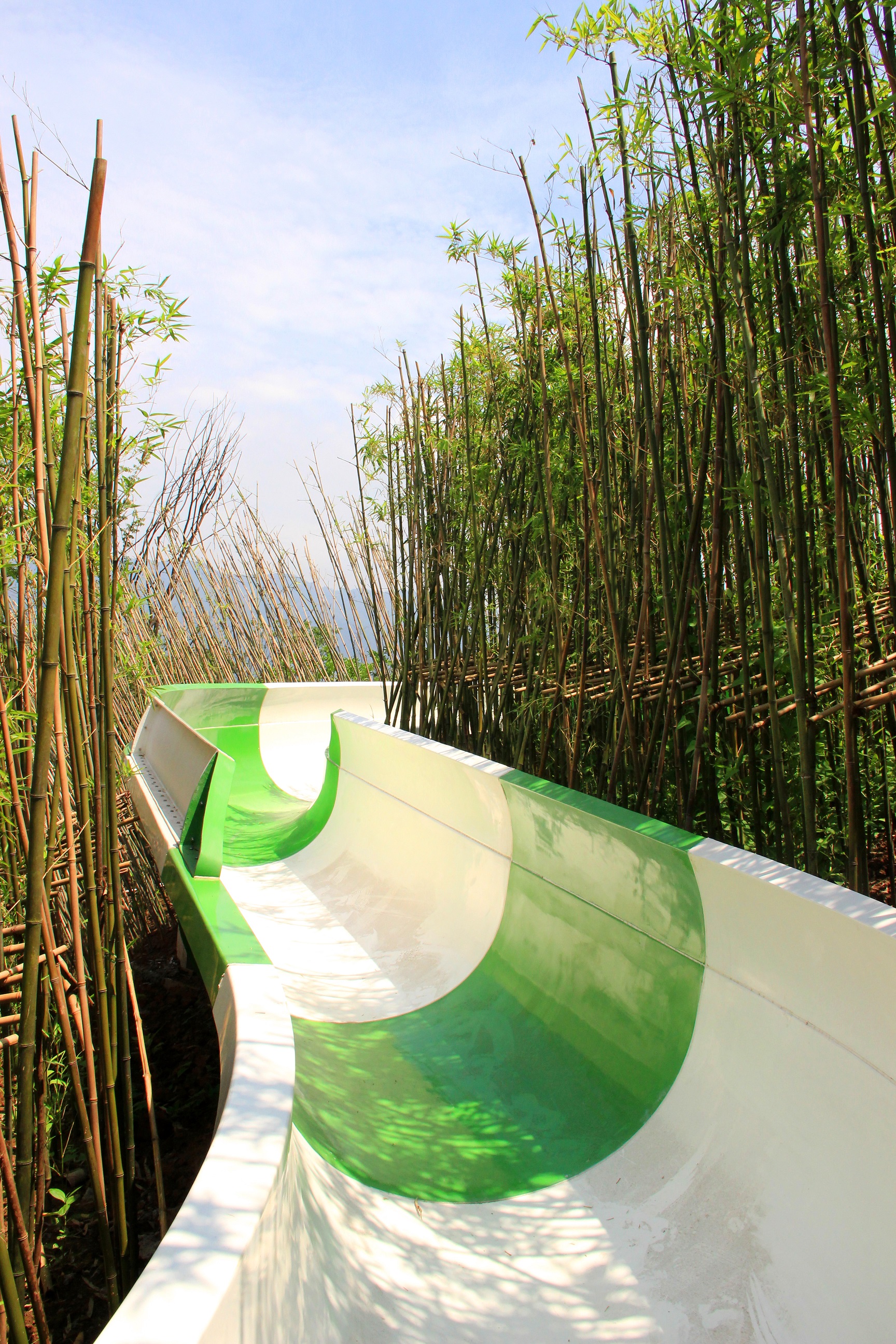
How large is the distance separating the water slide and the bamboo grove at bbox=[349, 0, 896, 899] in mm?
275

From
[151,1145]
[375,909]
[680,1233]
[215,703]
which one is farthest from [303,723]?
[680,1233]

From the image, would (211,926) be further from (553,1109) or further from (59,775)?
(553,1109)

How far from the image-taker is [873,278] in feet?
3.47

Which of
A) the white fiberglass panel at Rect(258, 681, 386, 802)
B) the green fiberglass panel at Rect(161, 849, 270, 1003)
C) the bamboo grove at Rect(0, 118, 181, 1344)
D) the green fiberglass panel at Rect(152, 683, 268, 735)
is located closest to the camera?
the bamboo grove at Rect(0, 118, 181, 1344)

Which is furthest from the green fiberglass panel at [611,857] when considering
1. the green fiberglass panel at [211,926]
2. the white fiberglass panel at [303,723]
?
the white fiberglass panel at [303,723]

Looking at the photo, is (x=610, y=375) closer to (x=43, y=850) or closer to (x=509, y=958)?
(x=509, y=958)

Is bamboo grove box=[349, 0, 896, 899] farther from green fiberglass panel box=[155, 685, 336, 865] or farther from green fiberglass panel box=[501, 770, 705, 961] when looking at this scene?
green fiberglass panel box=[155, 685, 336, 865]

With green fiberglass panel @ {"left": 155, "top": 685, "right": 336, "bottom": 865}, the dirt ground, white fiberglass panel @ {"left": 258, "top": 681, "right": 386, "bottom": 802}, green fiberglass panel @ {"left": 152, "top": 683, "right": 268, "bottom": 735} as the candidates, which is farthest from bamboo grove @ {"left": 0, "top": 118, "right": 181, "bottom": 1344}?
white fiberglass panel @ {"left": 258, "top": 681, "right": 386, "bottom": 802}

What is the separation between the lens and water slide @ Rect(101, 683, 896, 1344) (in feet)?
2.51

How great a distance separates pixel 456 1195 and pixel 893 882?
3.71 feet

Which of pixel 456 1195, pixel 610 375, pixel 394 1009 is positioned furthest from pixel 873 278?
pixel 394 1009

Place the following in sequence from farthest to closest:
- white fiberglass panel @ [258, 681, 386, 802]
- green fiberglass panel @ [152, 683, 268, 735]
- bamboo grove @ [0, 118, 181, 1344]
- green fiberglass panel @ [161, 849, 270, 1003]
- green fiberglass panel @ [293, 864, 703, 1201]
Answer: white fiberglass panel @ [258, 681, 386, 802] → green fiberglass panel @ [152, 683, 268, 735] → green fiberglass panel @ [161, 849, 270, 1003] → green fiberglass panel @ [293, 864, 703, 1201] → bamboo grove @ [0, 118, 181, 1344]

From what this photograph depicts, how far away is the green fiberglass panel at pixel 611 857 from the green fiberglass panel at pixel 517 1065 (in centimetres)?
3

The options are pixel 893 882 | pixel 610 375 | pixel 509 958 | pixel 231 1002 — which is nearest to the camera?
pixel 231 1002
